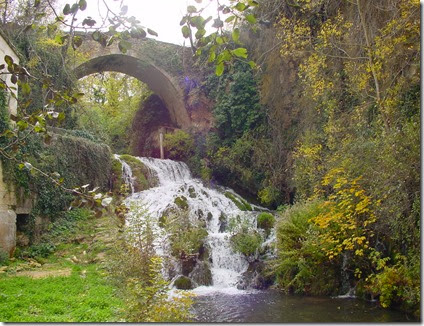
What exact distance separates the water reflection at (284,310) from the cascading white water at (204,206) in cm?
111

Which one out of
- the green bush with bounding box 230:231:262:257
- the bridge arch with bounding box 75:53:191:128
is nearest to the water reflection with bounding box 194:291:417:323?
the green bush with bounding box 230:231:262:257

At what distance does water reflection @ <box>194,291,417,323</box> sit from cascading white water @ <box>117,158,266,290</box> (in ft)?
3.64

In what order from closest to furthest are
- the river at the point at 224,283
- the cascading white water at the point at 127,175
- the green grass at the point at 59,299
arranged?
the green grass at the point at 59,299
the river at the point at 224,283
the cascading white water at the point at 127,175

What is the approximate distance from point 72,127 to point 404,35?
9.96m

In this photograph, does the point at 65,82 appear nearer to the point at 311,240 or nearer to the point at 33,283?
the point at 33,283

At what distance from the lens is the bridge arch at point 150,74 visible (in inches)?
570

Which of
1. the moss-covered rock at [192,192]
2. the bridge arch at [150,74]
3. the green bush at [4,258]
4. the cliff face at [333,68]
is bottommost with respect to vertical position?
the green bush at [4,258]

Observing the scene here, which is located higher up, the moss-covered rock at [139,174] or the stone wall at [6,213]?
the moss-covered rock at [139,174]

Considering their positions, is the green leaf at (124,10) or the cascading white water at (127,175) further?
the cascading white water at (127,175)

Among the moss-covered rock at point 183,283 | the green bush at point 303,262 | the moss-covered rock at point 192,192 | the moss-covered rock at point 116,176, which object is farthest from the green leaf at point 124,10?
the moss-covered rock at point 116,176

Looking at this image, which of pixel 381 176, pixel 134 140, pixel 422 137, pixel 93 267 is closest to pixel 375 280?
pixel 381 176

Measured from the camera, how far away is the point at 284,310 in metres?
5.77

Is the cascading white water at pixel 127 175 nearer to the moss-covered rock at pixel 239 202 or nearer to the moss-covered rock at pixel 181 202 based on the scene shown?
the moss-covered rock at pixel 181 202

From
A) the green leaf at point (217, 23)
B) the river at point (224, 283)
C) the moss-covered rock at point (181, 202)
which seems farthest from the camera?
the moss-covered rock at point (181, 202)
